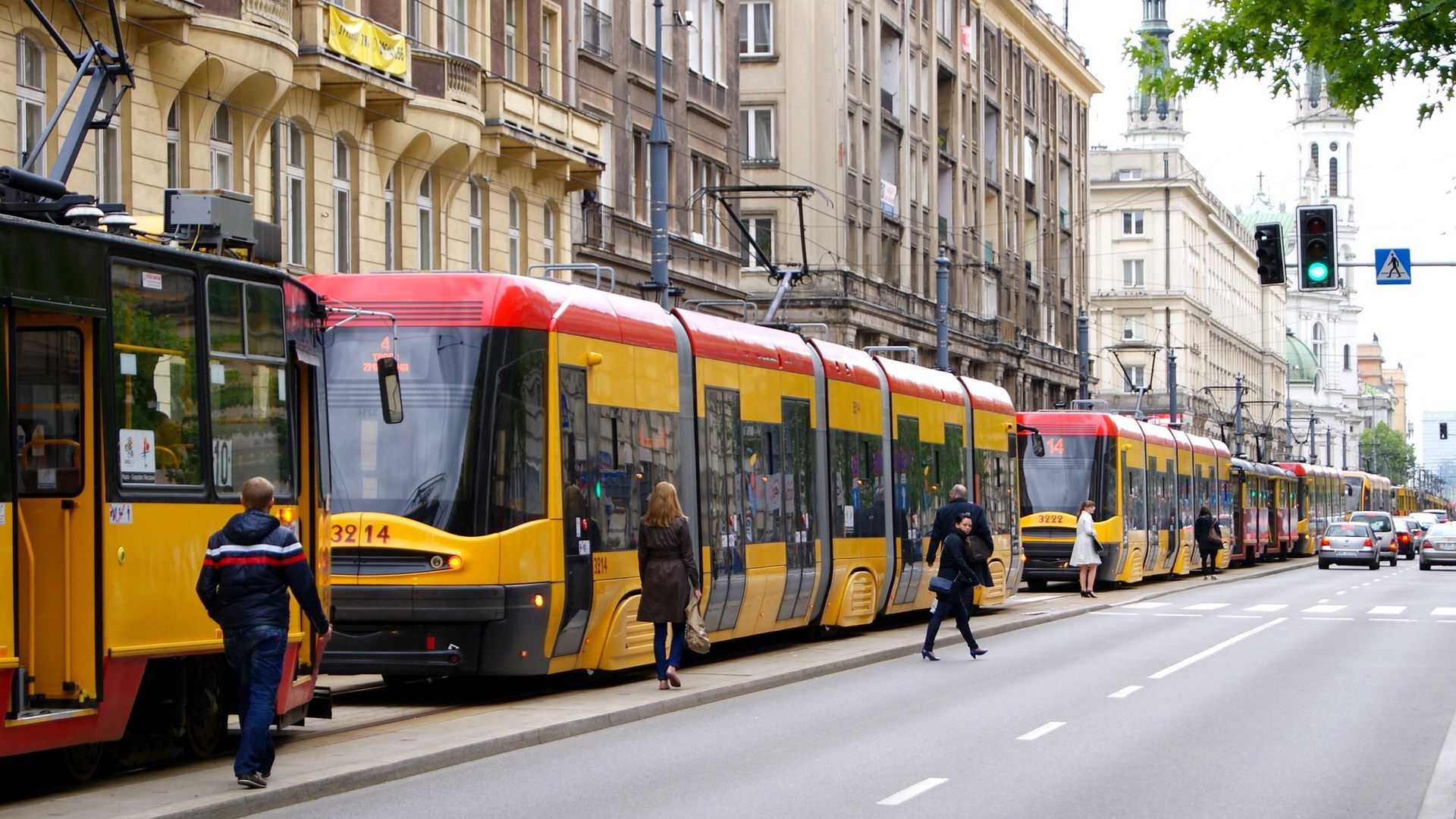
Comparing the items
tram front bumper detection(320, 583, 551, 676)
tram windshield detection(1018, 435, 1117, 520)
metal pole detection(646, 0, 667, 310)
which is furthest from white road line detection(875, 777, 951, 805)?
tram windshield detection(1018, 435, 1117, 520)

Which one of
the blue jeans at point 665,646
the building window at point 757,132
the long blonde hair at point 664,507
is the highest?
the building window at point 757,132

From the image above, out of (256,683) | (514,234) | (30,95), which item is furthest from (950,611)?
(514,234)

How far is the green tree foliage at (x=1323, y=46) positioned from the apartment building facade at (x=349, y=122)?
11.8 m

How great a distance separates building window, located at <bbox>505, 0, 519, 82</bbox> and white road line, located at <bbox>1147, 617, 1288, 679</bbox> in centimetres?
1569

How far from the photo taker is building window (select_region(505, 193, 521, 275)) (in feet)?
117

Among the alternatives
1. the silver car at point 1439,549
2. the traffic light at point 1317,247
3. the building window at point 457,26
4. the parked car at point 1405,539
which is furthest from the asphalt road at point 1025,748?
the parked car at point 1405,539

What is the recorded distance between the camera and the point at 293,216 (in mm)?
28516

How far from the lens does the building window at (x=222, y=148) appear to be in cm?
2680

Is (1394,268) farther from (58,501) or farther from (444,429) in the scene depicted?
(58,501)

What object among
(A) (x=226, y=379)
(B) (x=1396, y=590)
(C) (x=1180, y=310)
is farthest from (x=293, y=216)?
(C) (x=1180, y=310)

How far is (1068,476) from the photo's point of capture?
129ft

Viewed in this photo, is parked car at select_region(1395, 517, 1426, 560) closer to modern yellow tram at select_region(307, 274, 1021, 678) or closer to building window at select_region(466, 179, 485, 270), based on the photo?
building window at select_region(466, 179, 485, 270)

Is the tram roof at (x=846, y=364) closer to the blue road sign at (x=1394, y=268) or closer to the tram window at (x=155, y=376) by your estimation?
the blue road sign at (x=1394, y=268)

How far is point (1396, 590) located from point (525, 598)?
31063 millimetres
